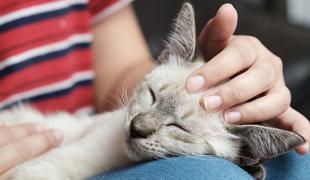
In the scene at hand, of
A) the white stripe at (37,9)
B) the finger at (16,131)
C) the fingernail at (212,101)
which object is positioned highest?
the white stripe at (37,9)

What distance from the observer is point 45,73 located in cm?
121

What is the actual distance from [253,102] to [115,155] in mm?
290

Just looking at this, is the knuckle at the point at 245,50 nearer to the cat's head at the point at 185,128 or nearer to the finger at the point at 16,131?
the cat's head at the point at 185,128

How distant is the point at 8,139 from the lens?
996 millimetres

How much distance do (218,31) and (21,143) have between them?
1.47 ft

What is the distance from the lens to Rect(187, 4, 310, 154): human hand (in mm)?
805

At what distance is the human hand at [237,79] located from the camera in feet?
2.64

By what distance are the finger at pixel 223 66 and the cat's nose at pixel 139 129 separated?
10cm

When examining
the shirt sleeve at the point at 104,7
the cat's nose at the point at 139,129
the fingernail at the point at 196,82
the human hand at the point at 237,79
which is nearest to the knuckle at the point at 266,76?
the human hand at the point at 237,79

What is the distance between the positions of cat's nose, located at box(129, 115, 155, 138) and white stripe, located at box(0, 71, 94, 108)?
458mm

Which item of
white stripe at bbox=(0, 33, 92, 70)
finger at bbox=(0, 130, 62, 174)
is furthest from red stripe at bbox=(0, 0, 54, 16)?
finger at bbox=(0, 130, 62, 174)

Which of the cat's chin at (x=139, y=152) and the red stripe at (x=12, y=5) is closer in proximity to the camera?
the cat's chin at (x=139, y=152)

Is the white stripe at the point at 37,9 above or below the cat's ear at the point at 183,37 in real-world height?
above

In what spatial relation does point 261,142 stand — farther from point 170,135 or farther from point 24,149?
point 24,149
